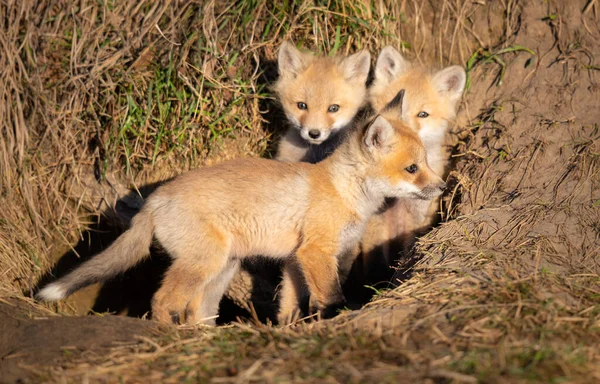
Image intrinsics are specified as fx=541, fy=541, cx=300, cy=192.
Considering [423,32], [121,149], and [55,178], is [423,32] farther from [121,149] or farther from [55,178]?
[55,178]

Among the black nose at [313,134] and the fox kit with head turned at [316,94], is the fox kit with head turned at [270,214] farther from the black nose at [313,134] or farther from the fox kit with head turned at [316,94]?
the fox kit with head turned at [316,94]

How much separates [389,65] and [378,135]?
4.57 feet

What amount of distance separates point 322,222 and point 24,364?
1.90m

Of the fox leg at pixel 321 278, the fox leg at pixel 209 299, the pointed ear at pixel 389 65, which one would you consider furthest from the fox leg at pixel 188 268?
the pointed ear at pixel 389 65

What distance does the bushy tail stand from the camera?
10.6 ft

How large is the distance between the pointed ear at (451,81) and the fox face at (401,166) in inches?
46.1

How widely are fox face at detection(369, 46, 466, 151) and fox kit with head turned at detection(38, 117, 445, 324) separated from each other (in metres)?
0.94

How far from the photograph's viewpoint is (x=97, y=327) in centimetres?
292

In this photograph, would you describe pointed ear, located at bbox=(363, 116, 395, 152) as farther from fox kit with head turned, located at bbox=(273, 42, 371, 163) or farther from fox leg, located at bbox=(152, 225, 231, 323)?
fox leg, located at bbox=(152, 225, 231, 323)

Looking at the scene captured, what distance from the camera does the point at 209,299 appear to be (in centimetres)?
401

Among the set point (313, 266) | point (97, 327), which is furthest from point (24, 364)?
point (313, 266)

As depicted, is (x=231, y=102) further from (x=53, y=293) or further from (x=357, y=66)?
(x=53, y=293)

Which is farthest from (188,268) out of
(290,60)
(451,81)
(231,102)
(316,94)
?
(451,81)

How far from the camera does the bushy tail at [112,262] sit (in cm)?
324
